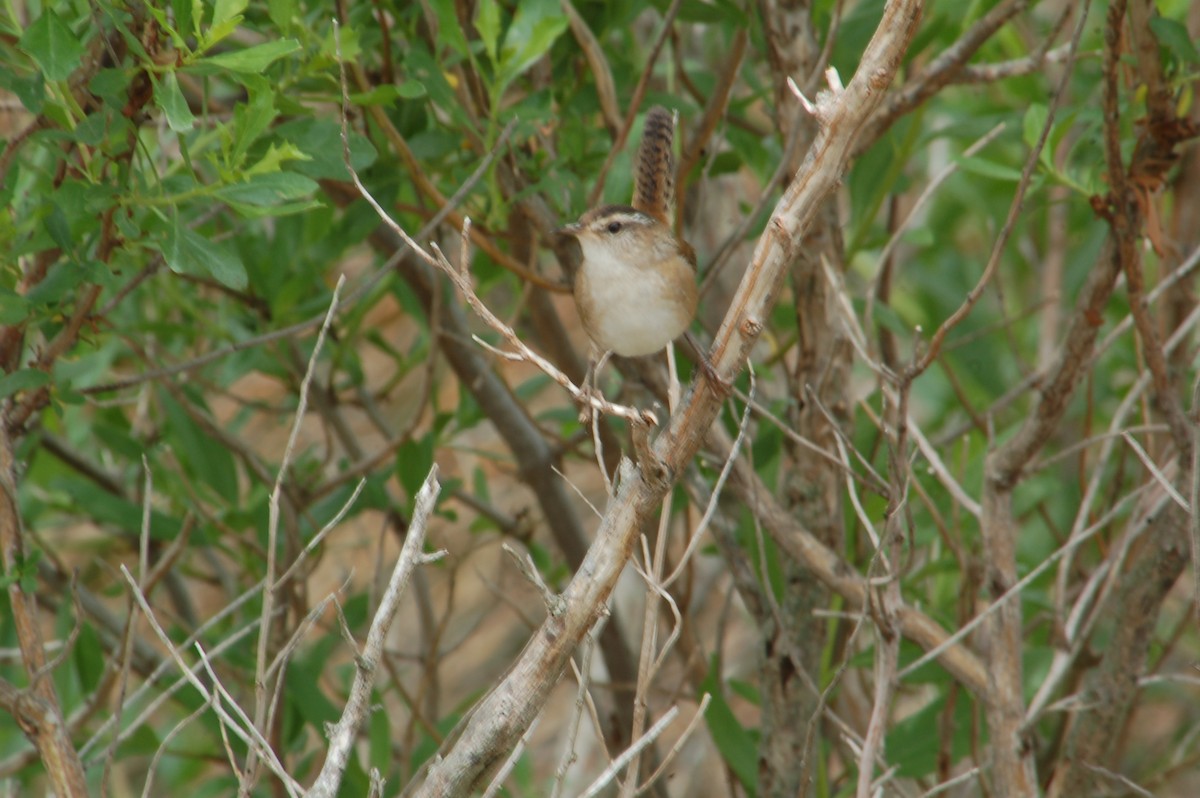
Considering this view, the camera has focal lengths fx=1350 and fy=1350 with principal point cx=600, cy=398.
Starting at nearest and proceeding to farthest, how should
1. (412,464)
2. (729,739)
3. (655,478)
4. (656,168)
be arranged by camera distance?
1. (655,478)
2. (656,168)
3. (729,739)
4. (412,464)

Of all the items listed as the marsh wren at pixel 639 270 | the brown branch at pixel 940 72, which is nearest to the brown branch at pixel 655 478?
the marsh wren at pixel 639 270

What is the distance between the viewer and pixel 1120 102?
3.05 m

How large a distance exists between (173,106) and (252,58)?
145 millimetres

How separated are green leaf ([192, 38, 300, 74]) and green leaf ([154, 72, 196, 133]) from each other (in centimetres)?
7

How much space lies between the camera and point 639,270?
3.01 meters

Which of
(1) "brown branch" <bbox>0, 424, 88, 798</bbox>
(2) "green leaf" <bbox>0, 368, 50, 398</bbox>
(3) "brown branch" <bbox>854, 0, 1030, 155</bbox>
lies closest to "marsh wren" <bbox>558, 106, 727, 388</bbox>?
(3) "brown branch" <bbox>854, 0, 1030, 155</bbox>

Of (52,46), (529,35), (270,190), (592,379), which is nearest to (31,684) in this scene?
(270,190)

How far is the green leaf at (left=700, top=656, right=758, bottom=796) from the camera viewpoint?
331 cm

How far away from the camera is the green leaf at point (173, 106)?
1.97m

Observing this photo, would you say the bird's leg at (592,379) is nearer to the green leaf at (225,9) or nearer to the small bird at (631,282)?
the small bird at (631,282)

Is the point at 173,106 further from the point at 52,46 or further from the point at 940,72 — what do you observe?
the point at 940,72

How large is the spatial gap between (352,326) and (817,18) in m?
1.44

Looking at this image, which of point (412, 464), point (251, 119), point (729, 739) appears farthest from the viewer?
point (412, 464)

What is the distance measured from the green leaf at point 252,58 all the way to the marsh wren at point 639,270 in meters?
0.97
